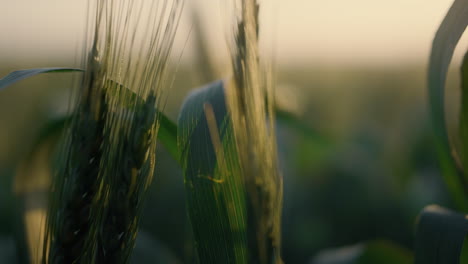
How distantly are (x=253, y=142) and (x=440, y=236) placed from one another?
46cm

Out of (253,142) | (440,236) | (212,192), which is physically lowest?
(440,236)

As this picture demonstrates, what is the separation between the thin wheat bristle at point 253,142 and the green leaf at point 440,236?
0.36m

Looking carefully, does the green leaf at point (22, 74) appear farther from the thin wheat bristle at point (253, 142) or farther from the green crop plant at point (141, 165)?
the thin wheat bristle at point (253, 142)

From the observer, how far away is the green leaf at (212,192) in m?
0.67

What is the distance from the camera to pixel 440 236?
0.82 m

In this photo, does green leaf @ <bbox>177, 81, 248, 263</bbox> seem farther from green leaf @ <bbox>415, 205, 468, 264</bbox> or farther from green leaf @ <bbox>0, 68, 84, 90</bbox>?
green leaf @ <bbox>415, 205, 468, 264</bbox>

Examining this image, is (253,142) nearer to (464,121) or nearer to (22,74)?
(22,74)

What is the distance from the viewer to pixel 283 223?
1944 mm

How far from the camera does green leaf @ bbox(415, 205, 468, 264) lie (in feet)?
2.57

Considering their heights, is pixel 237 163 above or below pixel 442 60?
below

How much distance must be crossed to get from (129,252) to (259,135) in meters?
0.25

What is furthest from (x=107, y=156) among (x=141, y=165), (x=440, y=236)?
(x=440, y=236)

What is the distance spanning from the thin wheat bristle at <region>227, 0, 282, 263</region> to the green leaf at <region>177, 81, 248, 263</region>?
6cm

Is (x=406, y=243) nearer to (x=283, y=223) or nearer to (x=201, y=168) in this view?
(x=283, y=223)
